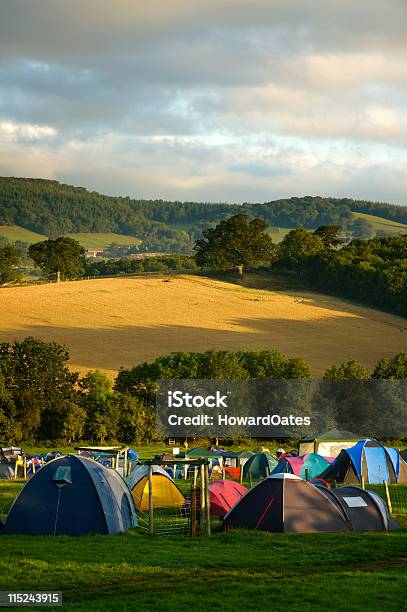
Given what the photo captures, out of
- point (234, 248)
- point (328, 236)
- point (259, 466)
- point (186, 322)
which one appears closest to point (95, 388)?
point (259, 466)

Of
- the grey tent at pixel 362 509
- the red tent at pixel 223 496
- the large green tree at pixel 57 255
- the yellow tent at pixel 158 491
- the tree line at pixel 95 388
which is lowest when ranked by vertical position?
the tree line at pixel 95 388

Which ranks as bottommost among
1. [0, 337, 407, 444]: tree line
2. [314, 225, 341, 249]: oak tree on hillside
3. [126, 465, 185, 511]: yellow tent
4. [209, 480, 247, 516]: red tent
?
[0, 337, 407, 444]: tree line

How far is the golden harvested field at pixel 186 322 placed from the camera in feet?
285

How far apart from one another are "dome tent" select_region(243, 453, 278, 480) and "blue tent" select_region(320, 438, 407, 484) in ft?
12.5

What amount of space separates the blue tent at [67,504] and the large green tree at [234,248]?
4247 inches

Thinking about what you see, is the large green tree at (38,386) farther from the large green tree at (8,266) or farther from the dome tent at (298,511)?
the large green tree at (8,266)

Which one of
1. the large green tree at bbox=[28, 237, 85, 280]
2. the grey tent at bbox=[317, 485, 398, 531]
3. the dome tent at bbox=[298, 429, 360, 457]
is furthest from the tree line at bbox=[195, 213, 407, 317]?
the grey tent at bbox=[317, 485, 398, 531]

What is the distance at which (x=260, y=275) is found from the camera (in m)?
128

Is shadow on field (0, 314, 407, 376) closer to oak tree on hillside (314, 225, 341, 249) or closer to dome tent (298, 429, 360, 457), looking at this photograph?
dome tent (298, 429, 360, 457)

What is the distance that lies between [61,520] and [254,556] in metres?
5.34

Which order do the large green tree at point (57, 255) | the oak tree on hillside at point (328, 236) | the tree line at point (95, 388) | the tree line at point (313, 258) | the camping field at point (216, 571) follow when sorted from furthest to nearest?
the oak tree on hillside at point (328, 236) → the large green tree at point (57, 255) → the tree line at point (313, 258) → the tree line at point (95, 388) → the camping field at point (216, 571)

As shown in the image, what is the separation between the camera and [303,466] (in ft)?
126

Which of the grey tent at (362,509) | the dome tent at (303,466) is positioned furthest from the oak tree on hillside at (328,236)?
the grey tent at (362,509)

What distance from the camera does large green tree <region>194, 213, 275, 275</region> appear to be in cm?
13050
